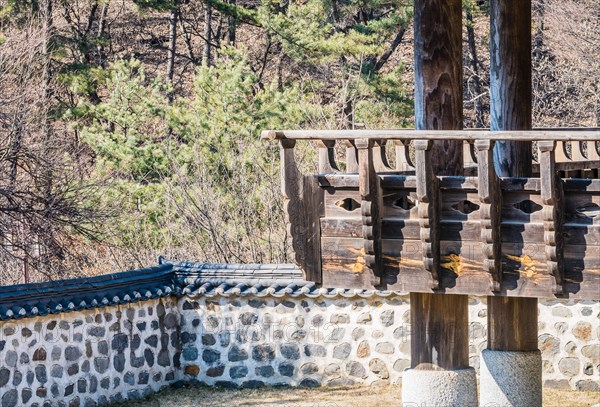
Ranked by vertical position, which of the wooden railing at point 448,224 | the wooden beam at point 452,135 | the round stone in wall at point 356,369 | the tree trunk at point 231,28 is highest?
the tree trunk at point 231,28

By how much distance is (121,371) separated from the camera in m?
A: 9.77

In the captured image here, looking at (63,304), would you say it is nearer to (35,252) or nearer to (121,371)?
(121,371)

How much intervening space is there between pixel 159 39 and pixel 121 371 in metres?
19.3

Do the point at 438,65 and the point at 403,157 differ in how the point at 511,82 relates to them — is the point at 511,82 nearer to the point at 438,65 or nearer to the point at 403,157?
the point at 438,65

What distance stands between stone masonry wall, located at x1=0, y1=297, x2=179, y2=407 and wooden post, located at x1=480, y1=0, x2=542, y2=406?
3.91 metres

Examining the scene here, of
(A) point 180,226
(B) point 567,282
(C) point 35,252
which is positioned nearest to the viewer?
(B) point 567,282

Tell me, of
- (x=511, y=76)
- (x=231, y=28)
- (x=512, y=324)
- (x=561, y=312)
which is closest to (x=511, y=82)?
(x=511, y=76)

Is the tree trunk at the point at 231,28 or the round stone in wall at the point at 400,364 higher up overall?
the tree trunk at the point at 231,28

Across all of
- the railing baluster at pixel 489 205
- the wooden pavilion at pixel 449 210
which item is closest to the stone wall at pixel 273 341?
the wooden pavilion at pixel 449 210

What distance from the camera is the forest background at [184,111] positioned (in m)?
12.8

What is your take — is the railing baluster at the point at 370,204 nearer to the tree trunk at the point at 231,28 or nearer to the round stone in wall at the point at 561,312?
the round stone in wall at the point at 561,312

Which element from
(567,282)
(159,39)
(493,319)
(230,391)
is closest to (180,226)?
(230,391)

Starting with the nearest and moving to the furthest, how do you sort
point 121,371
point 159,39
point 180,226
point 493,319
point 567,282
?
point 567,282 < point 493,319 < point 121,371 < point 180,226 < point 159,39

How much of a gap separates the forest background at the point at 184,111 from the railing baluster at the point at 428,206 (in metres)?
6.46
